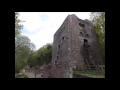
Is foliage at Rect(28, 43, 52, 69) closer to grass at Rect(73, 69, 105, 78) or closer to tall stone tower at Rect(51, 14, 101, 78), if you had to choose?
tall stone tower at Rect(51, 14, 101, 78)

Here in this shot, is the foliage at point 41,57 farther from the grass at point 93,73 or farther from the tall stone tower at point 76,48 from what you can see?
the grass at point 93,73

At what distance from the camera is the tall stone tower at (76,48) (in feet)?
40.1

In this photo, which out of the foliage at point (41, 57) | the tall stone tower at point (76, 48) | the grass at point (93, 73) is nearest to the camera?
the grass at point (93, 73)

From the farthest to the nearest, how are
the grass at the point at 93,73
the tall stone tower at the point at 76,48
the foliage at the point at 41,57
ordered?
the foliage at the point at 41,57
the tall stone tower at the point at 76,48
the grass at the point at 93,73

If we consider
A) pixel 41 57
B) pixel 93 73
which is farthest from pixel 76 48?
pixel 41 57

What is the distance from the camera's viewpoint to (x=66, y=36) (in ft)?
44.4

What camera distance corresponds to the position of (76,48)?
13000mm

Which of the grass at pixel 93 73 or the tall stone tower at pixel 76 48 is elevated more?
the tall stone tower at pixel 76 48

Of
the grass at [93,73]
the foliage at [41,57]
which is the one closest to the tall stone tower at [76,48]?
the grass at [93,73]

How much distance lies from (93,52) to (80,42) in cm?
219

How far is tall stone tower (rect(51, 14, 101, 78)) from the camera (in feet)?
40.1
